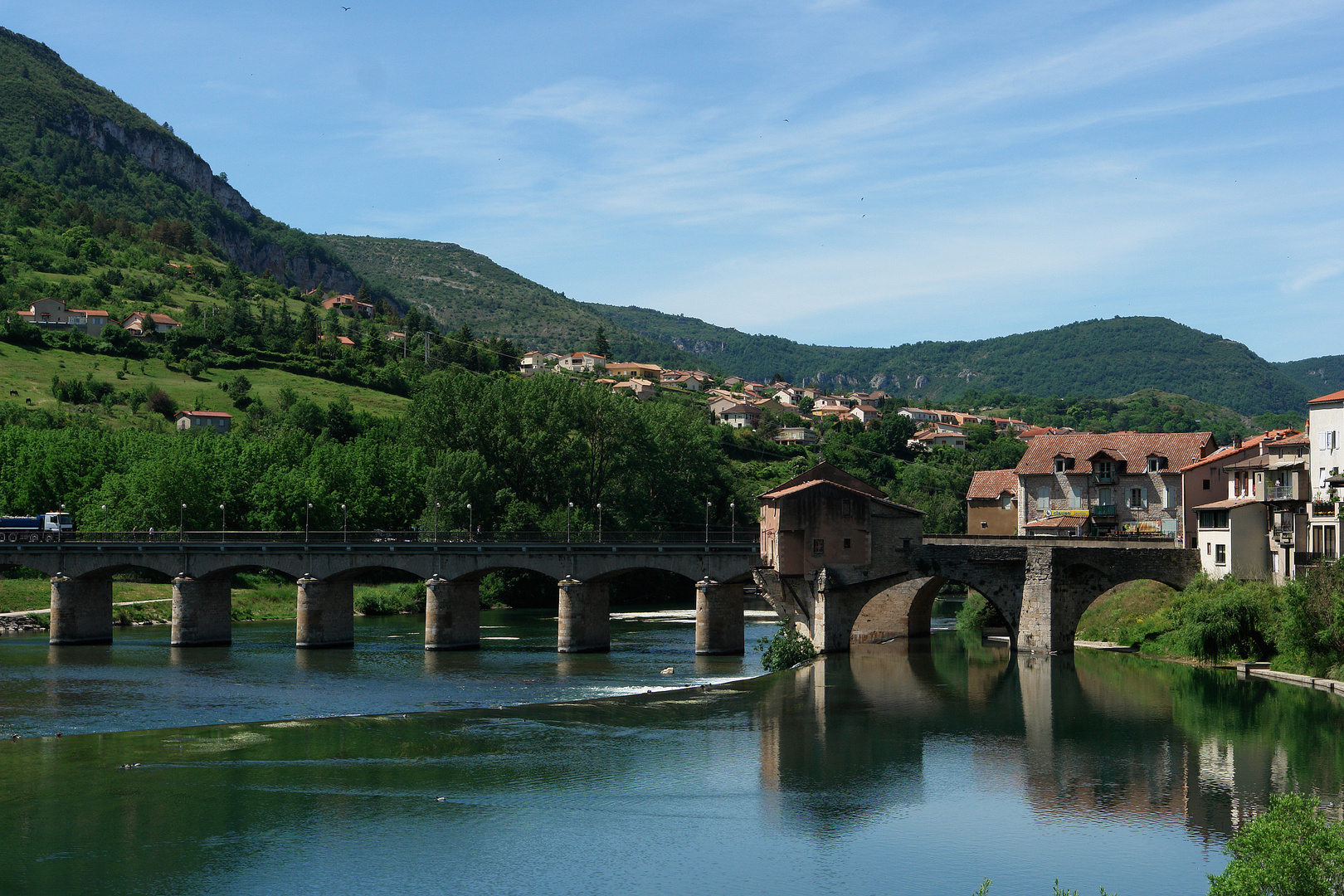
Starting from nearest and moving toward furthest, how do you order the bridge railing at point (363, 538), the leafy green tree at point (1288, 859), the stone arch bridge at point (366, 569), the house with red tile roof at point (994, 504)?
1. the leafy green tree at point (1288, 859)
2. the stone arch bridge at point (366, 569)
3. the bridge railing at point (363, 538)
4. the house with red tile roof at point (994, 504)

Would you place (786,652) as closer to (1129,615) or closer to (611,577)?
(611,577)

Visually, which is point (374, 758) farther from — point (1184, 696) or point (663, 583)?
point (663, 583)

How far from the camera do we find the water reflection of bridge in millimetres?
40688

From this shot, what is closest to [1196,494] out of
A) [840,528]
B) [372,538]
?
[840,528]

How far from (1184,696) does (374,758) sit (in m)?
37.0

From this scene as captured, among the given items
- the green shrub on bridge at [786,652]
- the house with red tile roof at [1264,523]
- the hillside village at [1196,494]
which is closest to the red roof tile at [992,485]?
the hillside village at [1196,494]

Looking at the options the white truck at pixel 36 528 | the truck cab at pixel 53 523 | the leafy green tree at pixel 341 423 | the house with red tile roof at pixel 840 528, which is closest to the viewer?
the house with red tile roof at pixel 840 528

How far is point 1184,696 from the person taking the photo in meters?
58.4

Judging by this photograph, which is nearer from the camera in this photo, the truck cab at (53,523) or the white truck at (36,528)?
the white truck at (36,528)

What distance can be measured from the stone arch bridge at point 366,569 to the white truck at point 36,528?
4848 mm

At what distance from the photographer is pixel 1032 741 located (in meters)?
49.5

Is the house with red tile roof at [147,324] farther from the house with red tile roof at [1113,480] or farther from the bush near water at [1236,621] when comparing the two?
the bush near water at [1236,621]

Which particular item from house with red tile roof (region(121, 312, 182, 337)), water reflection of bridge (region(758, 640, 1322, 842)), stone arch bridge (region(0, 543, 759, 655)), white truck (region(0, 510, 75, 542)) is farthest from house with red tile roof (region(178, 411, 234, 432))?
water reflection of bridge (region(758, 640, 1322, 842))

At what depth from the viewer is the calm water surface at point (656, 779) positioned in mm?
34188
